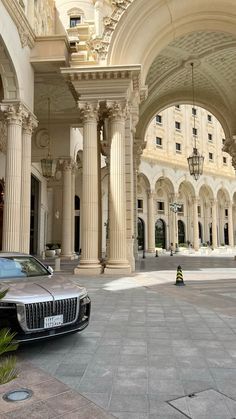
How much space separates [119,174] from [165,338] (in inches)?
396

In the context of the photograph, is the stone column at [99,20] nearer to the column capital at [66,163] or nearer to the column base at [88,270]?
the column capital at [66,163]

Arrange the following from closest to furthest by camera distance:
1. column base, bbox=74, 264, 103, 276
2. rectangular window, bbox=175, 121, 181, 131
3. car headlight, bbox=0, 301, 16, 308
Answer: car headlight, bbox=0, 301, 16, 308 < column base, bbox=74, 264, 103, 276 < rectangular window, bbox=175, 121, 181, 131

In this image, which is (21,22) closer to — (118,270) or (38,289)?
(118,270)

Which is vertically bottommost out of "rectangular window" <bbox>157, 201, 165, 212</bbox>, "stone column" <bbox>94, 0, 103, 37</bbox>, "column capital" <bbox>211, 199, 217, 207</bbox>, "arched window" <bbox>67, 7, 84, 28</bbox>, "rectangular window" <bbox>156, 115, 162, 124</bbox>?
"rectangular window" <bbox>157, 201, 165, 212</bbox>

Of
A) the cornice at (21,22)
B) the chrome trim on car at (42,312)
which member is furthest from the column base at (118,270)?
the cornice at (21,22)

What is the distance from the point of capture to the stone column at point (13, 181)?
13766 millimetres

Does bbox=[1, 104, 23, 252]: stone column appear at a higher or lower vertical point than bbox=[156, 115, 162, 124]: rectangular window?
lower

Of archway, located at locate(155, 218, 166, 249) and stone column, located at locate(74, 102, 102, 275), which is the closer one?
stone column, located at locate(74, 102, 102, 275)

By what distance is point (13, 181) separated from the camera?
45.9 feet

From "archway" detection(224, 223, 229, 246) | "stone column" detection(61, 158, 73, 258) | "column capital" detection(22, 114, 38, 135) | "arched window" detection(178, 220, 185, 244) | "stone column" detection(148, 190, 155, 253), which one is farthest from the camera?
"archway" detection(224, 223, 229, 246)

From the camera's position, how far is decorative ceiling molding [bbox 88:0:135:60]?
15.1 meters

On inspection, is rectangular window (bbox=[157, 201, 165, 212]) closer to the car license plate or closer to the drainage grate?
the car license plate

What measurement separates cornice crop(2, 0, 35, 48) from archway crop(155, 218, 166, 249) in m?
37.8

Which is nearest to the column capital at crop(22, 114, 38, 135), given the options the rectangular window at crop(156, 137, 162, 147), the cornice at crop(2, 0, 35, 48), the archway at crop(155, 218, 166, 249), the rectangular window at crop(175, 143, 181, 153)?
the cornice at crop(2, 0, 35, 48)
